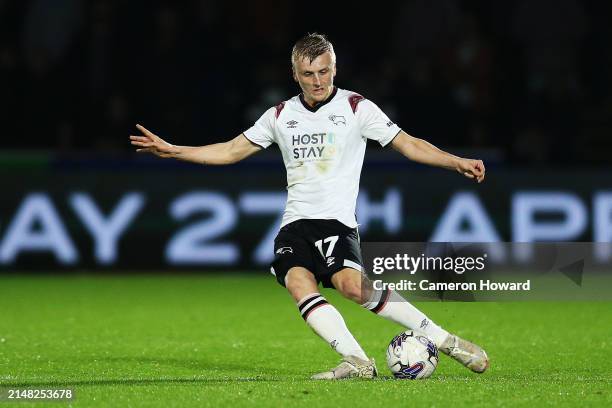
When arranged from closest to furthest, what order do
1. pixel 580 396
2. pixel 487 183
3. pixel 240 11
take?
pixel 580 396, pixel 487 183, pixel 240 11

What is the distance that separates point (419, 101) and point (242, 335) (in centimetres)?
615

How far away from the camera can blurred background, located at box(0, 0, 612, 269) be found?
14.5 m

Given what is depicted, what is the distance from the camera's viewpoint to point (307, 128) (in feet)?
25.1

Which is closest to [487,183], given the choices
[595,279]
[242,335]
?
[242,335]

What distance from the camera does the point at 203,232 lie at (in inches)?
571

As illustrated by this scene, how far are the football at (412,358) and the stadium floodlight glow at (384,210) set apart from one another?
7164 millimetres

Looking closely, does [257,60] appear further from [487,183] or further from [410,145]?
[410,145]

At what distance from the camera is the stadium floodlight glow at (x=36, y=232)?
14.5 meters

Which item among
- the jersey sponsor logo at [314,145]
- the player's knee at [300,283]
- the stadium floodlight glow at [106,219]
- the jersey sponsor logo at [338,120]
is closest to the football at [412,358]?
the player's knee at [300,283]

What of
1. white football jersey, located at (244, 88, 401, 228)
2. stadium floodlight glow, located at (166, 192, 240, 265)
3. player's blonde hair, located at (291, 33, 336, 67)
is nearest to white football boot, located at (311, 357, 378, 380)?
white football jersey, located at (244, 88, 401, 228)

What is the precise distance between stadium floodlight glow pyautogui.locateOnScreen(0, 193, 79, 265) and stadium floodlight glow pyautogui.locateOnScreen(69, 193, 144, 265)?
0.24 m


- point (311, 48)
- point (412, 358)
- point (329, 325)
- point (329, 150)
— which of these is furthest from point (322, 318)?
point (311, 48)

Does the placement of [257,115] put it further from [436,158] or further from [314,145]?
[436,158]

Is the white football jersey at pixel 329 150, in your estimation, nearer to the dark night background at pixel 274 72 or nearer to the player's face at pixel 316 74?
the player's face at pixel 316 74
